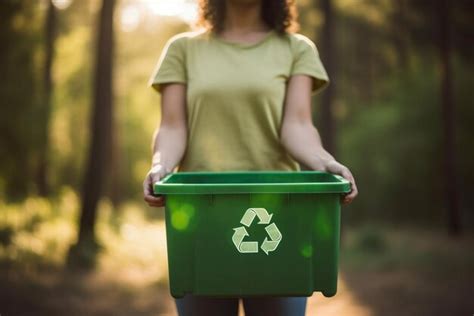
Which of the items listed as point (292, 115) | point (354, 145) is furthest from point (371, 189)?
point (292, 115)

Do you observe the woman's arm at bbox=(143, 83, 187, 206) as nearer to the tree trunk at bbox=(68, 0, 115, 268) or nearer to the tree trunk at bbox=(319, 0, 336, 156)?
the tree trunk at bbox=(68, 0, 115, 268)

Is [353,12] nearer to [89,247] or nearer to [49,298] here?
[89,247]

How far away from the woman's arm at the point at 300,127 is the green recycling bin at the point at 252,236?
1.37 ft

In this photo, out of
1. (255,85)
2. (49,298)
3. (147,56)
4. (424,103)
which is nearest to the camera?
(255,85)

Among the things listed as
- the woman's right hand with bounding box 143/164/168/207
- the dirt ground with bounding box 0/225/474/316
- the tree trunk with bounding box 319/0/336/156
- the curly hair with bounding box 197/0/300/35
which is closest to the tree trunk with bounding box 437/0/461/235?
the dirt ground with bounding box 0/225/474/316

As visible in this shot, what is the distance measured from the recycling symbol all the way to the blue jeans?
429mm

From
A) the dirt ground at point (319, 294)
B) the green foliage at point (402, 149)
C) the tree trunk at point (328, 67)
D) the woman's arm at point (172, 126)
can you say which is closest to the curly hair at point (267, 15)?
the woman's arm at point (172, 126)

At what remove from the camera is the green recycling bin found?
1.74 m

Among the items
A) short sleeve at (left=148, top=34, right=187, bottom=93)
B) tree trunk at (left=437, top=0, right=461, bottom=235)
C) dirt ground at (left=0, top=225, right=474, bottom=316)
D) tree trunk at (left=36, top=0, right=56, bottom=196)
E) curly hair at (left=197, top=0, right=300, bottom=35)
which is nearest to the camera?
short sleeve at (left=148, top=34, right=187, bottom=93)

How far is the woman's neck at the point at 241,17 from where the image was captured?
2.30m

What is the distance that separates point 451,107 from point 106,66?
7.95m

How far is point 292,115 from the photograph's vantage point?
2.23 meters

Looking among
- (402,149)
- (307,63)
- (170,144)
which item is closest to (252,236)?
(170,144)

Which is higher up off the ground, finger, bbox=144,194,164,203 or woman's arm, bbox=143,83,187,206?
woman's arm, bbox=143,83,187,206
